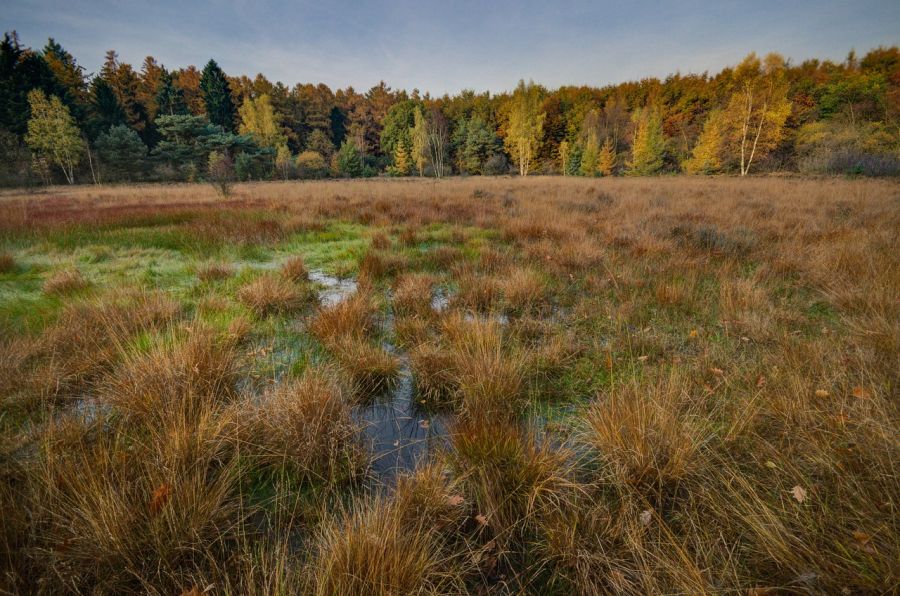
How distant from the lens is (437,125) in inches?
1816

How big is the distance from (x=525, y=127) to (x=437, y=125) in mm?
12264

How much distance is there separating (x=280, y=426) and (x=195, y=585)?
0.76 m

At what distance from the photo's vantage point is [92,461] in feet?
4.73

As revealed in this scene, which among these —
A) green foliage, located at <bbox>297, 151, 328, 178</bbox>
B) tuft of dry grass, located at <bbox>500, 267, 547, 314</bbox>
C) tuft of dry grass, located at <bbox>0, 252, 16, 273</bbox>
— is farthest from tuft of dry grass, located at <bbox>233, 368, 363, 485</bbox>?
green foliage, located at <bbox>297, 151, 328, 178</bbox>

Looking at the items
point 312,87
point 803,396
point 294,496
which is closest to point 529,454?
point 294,496

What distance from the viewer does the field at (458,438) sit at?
115cm

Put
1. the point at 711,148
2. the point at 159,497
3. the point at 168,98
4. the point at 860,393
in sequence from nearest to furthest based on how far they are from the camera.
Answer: the point at 159,497, the point at 860,393, the point at 711,148, the point at 168,98

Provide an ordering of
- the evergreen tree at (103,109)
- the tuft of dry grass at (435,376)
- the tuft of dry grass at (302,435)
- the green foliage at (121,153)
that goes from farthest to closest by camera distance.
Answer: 1. the evergreen tree at (103,109)
2. the green foliage at (121,153)
3. the tuft of dry grass at (435,376)
4. the tuft of dry grass at (302,435)

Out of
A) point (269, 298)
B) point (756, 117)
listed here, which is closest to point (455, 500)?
point (269, 298)

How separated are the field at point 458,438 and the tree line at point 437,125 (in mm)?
16264

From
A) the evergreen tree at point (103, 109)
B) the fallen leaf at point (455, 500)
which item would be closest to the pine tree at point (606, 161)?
the fallen leaf at point (455, 500)

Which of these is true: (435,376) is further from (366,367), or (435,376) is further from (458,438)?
(458,438)

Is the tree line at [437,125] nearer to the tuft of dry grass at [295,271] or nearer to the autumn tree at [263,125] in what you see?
Answer: the autumn tree at [263,125]

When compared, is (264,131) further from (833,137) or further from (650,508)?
(833,137)
